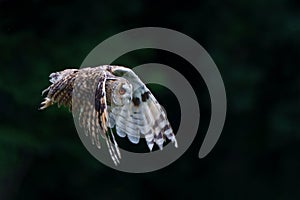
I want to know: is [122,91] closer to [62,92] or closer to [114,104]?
[114,104]

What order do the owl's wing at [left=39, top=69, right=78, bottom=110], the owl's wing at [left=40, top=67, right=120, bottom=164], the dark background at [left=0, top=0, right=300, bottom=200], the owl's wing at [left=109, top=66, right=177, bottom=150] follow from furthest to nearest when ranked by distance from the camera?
the dark background at [left=0, top=0, right=300, bottom=200] → the owl's wing at [left=39, top=69, right=78, bottom=110] → the owl's wing at [left=109, top=66, right=177, bottom=150] → the owl's wing at [left=40, top=67, right=120, bottom=164]

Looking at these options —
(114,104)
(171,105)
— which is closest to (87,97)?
(114,104)

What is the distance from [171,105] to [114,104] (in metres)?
3.52

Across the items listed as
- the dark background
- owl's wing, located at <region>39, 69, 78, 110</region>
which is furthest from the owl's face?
the dark background

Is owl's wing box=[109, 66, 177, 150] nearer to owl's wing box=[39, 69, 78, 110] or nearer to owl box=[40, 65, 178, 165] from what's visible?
owl box=[40, 65, 178, 165]

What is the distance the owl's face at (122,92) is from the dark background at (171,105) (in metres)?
2.53

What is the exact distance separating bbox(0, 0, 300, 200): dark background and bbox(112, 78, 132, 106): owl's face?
2531mm

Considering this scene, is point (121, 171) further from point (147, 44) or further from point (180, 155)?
point (147, 44)

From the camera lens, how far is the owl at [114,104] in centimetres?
350

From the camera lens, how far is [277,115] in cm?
727

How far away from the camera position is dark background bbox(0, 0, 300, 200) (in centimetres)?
622

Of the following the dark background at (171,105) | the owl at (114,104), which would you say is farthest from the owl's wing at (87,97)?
the dark background at (171,105)

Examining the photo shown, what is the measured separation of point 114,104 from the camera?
3.65 meters

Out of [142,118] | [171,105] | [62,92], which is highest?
[171,105]
